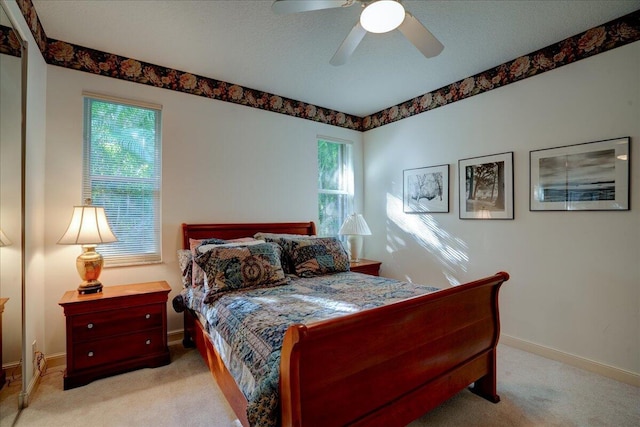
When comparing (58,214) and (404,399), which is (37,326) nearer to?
(58,214)

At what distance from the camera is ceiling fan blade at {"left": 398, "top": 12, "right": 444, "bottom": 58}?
1.79 metres

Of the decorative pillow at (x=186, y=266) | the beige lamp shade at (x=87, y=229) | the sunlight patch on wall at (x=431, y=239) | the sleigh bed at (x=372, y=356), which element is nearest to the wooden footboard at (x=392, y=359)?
the sleigh bed at (x=372, y=356)

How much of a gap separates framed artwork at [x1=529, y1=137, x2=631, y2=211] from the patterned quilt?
1470 millimetres

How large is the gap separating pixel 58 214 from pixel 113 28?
61.6 inches

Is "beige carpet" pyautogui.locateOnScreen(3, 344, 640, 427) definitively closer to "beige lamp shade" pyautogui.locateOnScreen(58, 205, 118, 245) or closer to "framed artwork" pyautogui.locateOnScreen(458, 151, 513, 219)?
"beige lamp shade" pyautogui.locateOnScreen(58, 205, 118, 245)

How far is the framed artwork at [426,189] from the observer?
3.49 m

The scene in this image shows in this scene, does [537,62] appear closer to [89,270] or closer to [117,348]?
[89,270]

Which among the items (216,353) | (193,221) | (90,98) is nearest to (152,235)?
(193,221)

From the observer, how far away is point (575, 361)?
8.26 feet

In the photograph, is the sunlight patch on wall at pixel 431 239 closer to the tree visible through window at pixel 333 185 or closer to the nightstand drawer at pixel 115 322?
the tree visible through window at pixel 333 185

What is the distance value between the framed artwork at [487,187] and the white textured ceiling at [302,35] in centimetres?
94

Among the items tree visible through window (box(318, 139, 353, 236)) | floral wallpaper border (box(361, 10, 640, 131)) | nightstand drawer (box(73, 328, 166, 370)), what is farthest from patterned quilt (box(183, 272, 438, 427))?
floral wallpaper border (box(361, 10, 640, 131))

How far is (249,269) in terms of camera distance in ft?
7.90

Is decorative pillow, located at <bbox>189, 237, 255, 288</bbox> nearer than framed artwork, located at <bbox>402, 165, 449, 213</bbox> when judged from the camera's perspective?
Yes
